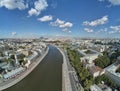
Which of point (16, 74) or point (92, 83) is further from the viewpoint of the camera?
point (16, 74)

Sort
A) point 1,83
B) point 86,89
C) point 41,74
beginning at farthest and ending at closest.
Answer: point 41,74
point 1,83
point 86,89

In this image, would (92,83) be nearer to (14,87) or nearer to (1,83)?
(14,87)

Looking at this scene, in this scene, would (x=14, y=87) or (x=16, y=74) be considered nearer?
(x=14, y=87)

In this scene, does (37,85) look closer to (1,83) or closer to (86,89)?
(1,83)

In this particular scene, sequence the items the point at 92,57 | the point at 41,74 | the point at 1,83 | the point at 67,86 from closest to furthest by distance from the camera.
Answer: the point at 67,86
the point at 1,83
the point at 41,74
the point at 92,57

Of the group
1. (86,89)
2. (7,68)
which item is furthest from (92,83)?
(7,68)

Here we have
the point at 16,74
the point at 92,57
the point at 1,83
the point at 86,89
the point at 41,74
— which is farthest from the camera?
the point at 92,57

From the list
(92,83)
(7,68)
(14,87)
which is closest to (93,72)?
(92,83)

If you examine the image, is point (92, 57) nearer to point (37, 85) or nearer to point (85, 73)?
point (85, 73)

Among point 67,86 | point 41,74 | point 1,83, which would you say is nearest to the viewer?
point 67,86
